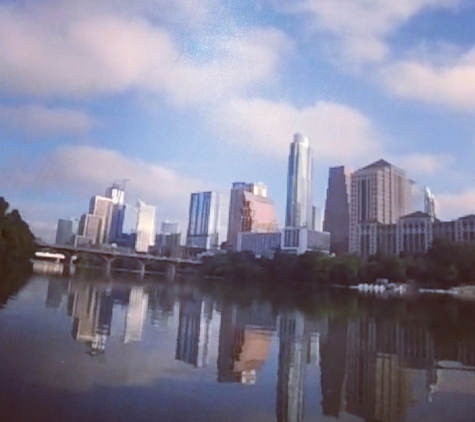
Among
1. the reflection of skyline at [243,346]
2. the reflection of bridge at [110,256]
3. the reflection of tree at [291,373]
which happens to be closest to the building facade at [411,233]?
the reflection of bridge at [110,256]

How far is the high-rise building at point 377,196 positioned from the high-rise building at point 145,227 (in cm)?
3369

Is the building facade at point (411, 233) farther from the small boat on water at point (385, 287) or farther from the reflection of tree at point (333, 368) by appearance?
the reflection of tree at point (333, 368)

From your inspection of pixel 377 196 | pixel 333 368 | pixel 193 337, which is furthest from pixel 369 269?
pixel 333 368

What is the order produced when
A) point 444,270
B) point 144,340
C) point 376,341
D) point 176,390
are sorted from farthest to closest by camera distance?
1. point 444,270
2. point 376,341
3. point 144,340
4. point 176,390

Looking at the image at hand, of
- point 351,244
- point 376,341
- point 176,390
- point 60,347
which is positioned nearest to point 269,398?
point 176,390

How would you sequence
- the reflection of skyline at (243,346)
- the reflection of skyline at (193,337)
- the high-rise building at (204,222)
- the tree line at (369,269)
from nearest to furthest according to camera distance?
the reflection of skyline at (243,346), the reflection of skyline at (193,337), the tree line at (369,269), the high-rise building at (204,222)

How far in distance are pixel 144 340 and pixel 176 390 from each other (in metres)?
3.53

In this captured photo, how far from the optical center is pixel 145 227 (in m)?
84.7

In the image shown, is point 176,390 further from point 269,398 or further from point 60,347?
point 60,347

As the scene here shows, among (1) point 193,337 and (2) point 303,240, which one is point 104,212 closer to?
(2) point 303,240

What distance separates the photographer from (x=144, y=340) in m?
9.04

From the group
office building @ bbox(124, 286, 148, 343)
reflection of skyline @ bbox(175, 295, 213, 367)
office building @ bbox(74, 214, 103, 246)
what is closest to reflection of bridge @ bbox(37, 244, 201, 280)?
office building @ bbox(74, 214, 103, 246)

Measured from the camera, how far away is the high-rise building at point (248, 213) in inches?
3625

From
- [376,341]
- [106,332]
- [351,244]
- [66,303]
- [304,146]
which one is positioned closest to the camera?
[106,332]
